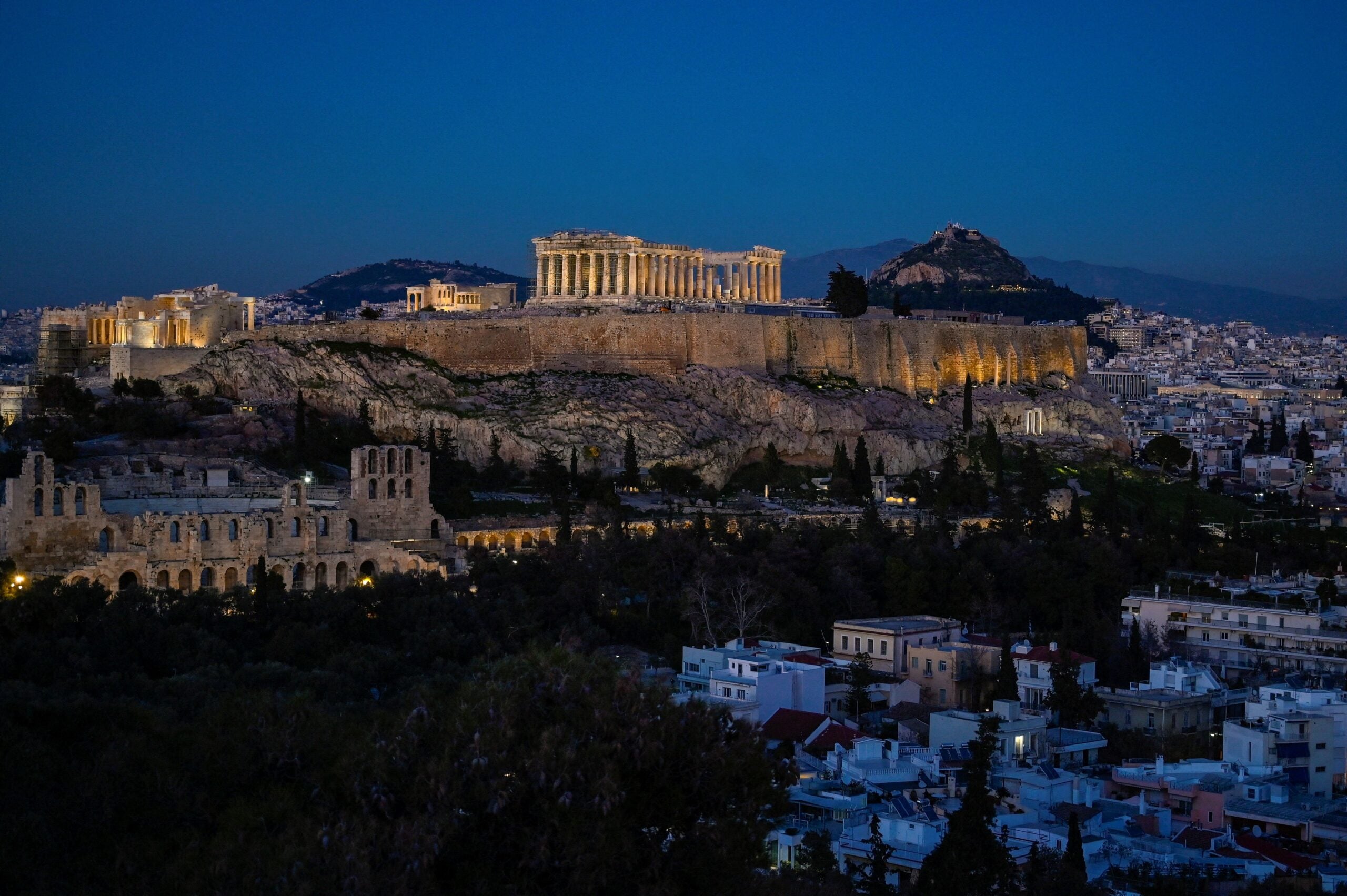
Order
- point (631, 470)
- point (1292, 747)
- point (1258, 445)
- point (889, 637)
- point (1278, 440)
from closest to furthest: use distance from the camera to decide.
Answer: point (1292, 747)
point (889, 637)
point (631, 470)
point (1278, 440)
point (1258, 445)

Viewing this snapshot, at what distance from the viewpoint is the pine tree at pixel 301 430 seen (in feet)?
149

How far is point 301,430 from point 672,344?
16806 mm

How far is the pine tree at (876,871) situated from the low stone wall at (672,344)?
3465 cm

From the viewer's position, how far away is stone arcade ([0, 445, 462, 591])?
3444 centimetres

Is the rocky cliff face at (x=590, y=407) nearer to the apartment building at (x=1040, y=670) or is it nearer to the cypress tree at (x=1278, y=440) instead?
the apartment building at (x=1040, y=670)

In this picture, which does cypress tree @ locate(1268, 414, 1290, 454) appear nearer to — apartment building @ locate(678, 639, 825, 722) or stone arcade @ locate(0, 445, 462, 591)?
stone arcade @ locate(0, 445, 462, 591)

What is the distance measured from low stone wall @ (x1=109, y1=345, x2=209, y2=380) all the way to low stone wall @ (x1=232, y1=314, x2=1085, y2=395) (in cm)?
21

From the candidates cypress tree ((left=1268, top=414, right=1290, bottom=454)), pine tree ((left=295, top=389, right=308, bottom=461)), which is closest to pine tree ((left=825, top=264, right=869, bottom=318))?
pine tree ((left=295, top=389, right=308, bottom=461))

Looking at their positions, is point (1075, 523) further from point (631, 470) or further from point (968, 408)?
point (968, 408)

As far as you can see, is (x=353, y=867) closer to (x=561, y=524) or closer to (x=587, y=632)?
(x=587, y=632)

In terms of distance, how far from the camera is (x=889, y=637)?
37.3m

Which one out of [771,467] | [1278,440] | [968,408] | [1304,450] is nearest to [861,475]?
[771,467]

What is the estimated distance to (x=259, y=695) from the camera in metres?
22.4

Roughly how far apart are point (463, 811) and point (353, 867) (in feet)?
4.56
